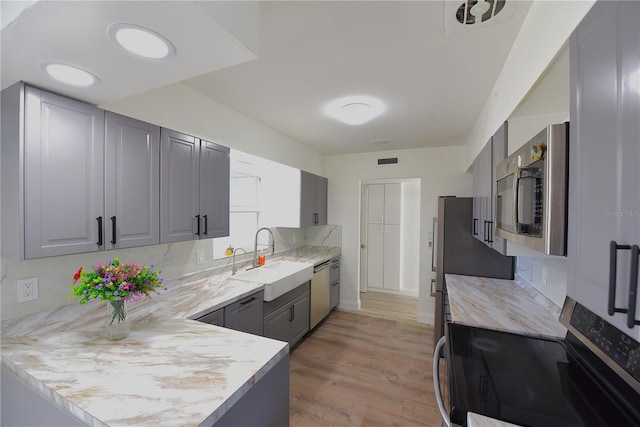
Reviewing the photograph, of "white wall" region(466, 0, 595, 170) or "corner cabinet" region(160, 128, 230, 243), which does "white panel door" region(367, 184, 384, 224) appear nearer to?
"white wall" region(466, 0, 595, 170)

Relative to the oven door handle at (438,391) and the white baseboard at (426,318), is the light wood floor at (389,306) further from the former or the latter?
the oven door handle at (438,391)

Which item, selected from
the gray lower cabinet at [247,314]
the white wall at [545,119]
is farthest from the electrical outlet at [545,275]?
the gray lower cabinet at [247,314]

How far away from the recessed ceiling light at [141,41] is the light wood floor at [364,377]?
7.95ft

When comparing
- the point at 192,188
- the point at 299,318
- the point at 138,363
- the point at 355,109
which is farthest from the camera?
the point at 299,318

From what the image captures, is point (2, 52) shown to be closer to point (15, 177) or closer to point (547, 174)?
point (15, 177)

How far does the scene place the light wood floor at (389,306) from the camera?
13.0 ft

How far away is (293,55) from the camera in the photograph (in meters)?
1.57

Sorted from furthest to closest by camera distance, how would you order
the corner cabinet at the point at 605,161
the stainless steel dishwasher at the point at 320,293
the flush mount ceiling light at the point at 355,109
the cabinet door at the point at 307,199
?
the cabinet door at the point at 307,199 → the stainless steel dishwasher at the point at 320,293 → the flush mount ceiling light at the point at 355,109 → the corner cabinet at the point at 605,161

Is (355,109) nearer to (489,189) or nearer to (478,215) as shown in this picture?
(489,189)

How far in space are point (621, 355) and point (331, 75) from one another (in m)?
1.97

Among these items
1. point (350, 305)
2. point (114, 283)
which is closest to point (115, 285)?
point (114, 283)

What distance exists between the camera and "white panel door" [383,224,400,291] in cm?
492

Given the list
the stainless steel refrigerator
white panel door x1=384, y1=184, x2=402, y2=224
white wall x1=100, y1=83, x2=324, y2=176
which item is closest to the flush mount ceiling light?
white wall x1=100, y1=83, x2=324, y2=176

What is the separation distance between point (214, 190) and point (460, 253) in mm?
2560
